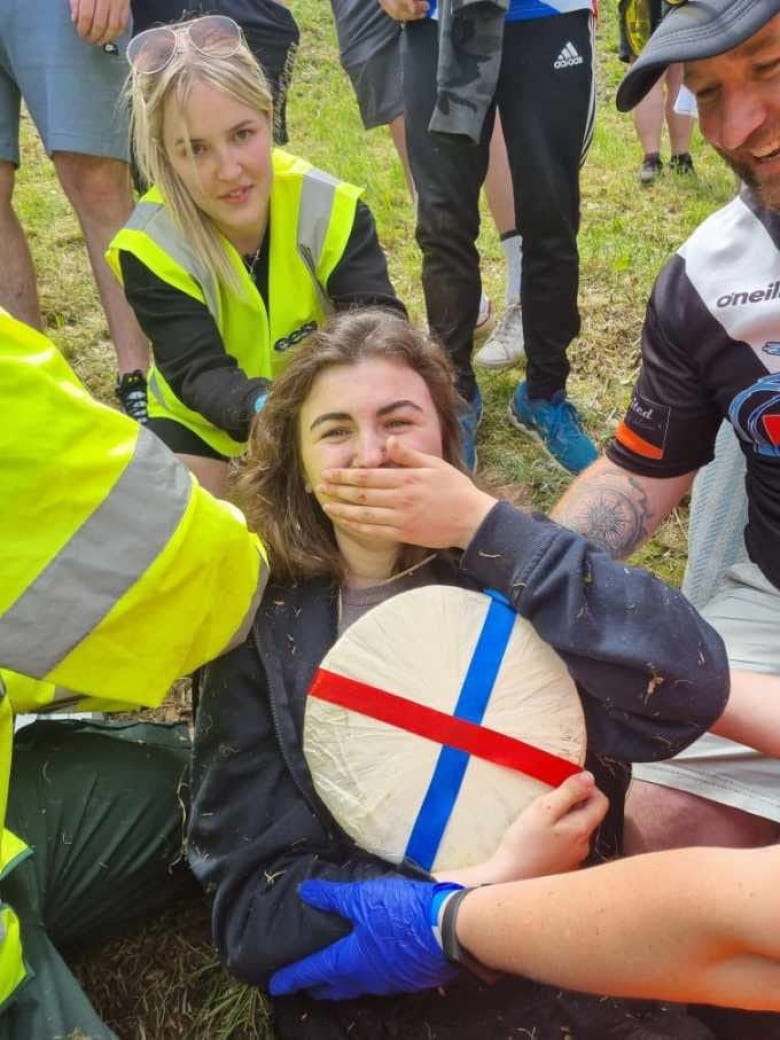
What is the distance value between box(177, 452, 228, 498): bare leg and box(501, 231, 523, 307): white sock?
1.57 meters

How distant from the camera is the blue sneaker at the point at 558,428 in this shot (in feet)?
12.0

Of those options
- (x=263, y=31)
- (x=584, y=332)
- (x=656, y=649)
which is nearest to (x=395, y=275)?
(x=584, y=332)

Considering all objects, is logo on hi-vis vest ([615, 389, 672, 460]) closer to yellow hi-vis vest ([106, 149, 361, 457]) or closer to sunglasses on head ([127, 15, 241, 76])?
yellow hi-vis vest ([106, 149, 361, 457])

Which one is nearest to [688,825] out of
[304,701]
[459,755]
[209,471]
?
[459,755]

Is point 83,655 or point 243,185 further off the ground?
point 243,185

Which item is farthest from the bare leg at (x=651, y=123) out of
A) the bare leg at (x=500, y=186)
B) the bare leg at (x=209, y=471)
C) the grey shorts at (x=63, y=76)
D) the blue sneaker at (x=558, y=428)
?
the bare leg at (x=209, y=471)

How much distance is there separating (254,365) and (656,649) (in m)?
1.85

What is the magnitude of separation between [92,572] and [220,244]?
5.93 feet

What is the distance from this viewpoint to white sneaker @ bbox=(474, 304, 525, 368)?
417cm

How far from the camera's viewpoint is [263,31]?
12.1 feet

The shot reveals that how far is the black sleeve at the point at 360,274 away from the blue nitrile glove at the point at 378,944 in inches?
72.7

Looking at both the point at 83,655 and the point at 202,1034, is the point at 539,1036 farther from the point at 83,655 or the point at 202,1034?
the point at 83,655

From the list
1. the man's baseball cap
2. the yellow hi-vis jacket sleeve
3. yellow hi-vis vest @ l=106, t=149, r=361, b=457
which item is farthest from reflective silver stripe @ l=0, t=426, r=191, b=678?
yellow hi-vis vest @ l=106, t=149, r=361, b=457

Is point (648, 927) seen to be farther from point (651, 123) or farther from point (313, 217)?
point (651, 123)
